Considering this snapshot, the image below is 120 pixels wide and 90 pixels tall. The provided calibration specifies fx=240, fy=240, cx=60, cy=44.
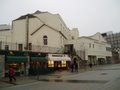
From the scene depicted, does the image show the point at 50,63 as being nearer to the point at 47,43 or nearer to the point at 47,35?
the point at 47,43

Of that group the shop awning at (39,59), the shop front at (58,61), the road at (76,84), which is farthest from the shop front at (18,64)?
the road at (76,84)

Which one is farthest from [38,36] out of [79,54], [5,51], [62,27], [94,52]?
[5,51]

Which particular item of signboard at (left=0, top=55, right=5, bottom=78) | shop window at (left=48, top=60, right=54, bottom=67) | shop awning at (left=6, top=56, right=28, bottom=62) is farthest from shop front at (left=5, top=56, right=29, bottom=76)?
shop window at (left=48, top=60, right=54, bottom=67)

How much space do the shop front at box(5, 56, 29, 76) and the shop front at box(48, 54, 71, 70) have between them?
7619mm

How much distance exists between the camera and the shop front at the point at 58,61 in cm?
4426

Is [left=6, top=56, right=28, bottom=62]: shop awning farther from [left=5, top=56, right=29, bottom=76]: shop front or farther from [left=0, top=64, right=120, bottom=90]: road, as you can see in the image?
[left=0, top=64, right=120, bottom=90]: road

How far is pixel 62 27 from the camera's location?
195ft

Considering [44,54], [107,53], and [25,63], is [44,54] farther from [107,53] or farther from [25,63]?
[107,53]

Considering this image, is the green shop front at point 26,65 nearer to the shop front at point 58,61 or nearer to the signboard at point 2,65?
the signboard at point 2,65

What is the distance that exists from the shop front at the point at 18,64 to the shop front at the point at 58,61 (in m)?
7.62

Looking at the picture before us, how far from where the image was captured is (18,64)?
35.9 metres

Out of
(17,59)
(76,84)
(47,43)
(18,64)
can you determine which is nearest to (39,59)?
(18,64)

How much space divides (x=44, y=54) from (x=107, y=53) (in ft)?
144

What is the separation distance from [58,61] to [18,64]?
12191 millimetres
